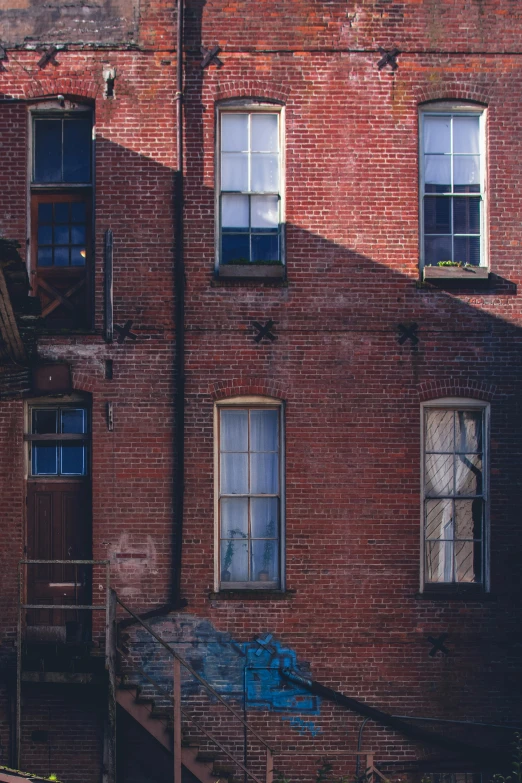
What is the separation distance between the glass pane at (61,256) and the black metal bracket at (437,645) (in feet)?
21.5

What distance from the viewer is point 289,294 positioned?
12406mm

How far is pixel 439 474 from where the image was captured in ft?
41.0

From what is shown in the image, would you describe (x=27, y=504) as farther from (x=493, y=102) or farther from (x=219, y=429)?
(x=493, y=102)

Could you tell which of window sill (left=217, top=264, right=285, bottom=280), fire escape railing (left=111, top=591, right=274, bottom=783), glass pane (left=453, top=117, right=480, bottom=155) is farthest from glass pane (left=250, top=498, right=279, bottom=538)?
glass pane (left=453, top=117, right=480, bottom=155)

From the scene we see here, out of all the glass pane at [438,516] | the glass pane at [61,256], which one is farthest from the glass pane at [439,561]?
the glass pane at [61,256]

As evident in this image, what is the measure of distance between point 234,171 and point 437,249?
2783 millimetres

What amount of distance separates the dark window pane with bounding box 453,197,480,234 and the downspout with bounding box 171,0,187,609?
3.53 meters

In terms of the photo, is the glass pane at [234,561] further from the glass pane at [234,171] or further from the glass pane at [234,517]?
the glass pane at [234,171]

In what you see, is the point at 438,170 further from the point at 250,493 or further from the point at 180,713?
the point at 180,713

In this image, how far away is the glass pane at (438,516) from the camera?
12453 mm

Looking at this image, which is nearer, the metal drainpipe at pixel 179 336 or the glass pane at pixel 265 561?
the metal drainpipe at pixel 179 336

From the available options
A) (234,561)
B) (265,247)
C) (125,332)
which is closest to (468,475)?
(234,561)

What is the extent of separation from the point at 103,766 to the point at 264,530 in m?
3.39

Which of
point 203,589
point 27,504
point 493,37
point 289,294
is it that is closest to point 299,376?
point 289,294
